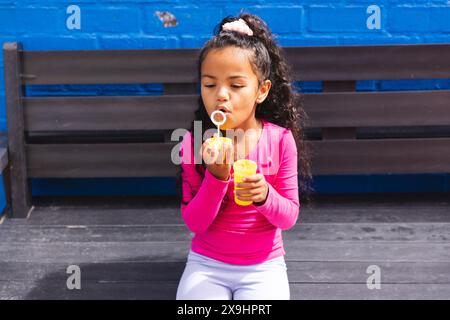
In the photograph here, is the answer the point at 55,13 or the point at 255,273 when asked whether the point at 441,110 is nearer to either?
the point at 255,273

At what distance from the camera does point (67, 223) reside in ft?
8.45

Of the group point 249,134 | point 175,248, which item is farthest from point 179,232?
point 249,134

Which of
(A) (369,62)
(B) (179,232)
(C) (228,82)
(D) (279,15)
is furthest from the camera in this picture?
(D) (279,15)

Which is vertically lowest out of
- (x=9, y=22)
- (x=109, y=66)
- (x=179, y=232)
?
(x=179, y=232)

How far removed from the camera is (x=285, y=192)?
5.57 feet

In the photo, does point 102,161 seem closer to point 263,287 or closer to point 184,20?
point 184,20

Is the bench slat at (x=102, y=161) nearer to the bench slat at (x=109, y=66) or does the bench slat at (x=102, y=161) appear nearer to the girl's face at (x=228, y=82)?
the bench slat at (x=109, y=66)

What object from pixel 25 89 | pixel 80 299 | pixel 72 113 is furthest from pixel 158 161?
pixel 80 299

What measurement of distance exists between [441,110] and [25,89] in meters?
1.77

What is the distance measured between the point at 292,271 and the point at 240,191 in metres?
0.72

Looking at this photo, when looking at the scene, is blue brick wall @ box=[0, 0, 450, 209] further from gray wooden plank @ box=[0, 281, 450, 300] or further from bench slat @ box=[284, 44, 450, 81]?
gray wooden plank @ box=[0, 281, 450, 300]

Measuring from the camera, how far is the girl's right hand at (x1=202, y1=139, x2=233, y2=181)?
1447 millimetres

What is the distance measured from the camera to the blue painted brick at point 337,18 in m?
2.73

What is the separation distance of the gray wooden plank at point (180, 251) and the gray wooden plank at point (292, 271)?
41mm
